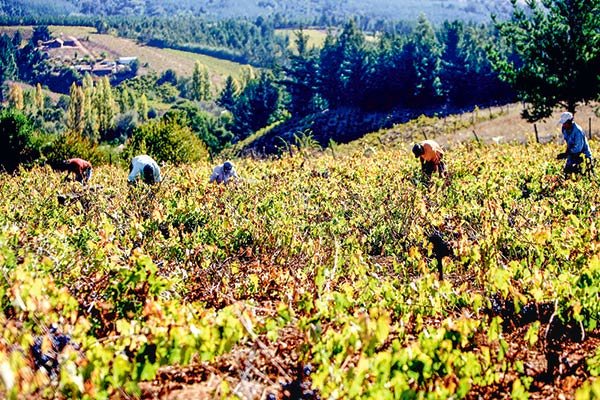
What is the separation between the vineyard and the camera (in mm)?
3049

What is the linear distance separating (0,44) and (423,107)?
15705cm

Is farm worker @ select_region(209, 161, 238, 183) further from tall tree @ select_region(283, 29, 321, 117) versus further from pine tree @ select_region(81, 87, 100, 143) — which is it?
pine tree @ select_region(81, 87, 100, 143)

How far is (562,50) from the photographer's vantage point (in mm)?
20688

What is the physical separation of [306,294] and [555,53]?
20066mm

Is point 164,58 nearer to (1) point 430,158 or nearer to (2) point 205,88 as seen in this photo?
(2) point 205,88

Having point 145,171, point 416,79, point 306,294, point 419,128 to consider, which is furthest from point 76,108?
point 306,294

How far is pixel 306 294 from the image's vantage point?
157 inches

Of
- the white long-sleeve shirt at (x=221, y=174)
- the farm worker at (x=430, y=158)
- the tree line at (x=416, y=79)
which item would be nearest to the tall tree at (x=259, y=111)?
the tree line at (x=416, y=79)

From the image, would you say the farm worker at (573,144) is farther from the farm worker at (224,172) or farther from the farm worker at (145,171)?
the farm worker at (145,171)

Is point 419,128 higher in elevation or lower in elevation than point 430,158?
lower

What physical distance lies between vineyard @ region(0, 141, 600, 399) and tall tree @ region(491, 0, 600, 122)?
12.8 metres

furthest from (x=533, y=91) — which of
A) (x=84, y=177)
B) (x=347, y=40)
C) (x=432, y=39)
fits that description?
(x=347, y=40)

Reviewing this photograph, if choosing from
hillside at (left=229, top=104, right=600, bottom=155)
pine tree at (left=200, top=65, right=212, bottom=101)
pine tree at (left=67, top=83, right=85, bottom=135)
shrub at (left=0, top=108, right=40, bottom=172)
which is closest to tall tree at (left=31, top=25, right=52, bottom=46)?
pine tree at (left=200, top=65, right=212, bottom=101)

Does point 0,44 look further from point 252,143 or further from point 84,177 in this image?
point 84,177
